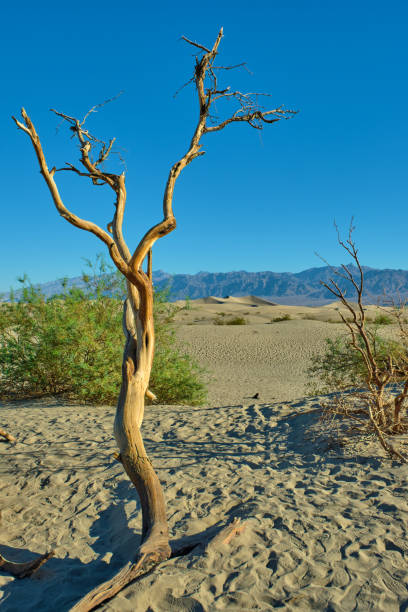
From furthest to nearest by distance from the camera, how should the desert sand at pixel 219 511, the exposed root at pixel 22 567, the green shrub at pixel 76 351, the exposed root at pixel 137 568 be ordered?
the green shrub at pixel 76 351
the exposed root at pixel 22 567
the desert sand at pixel 219 511
the exposed root at pixel 137 568

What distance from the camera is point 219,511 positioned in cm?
434

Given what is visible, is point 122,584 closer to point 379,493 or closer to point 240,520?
point 240,520

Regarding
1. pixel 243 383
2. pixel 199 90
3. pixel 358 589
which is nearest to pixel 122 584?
pixel 358 589

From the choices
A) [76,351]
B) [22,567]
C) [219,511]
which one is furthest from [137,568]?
[76,351]

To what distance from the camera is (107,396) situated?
9.34 metres

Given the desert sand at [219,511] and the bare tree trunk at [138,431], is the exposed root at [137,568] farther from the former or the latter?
the bare tree trunk at [138,431]

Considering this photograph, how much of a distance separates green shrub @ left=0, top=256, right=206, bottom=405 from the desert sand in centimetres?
108

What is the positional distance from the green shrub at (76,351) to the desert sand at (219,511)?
1.08 meters

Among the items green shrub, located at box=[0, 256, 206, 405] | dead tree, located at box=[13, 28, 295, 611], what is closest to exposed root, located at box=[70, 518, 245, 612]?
dead tree, located at box=[13, 28, 295, 611]

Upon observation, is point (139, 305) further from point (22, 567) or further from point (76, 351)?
point (76, 351)

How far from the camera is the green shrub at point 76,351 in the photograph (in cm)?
925

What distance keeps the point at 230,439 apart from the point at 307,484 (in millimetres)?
1986

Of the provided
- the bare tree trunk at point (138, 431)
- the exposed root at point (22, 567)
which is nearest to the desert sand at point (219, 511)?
the exposed root at point (22, 567)

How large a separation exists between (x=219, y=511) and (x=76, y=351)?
577cm
